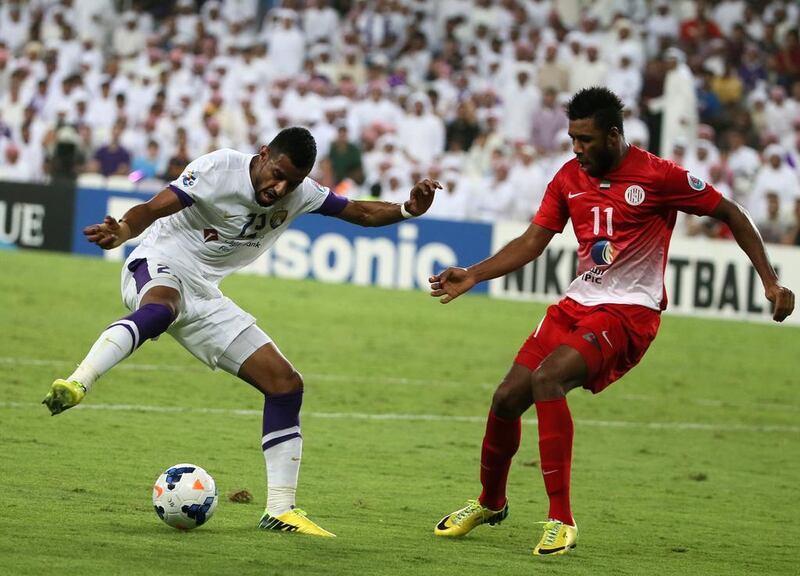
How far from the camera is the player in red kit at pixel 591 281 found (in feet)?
23.4

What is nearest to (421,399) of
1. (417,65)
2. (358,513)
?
(358,513)

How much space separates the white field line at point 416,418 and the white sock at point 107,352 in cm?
421

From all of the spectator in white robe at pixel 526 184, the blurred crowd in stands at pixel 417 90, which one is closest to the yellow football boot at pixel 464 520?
the blurred crowd in stands at pixel 417 90

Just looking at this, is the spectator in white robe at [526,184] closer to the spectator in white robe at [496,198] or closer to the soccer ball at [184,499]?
the spectator in white robe at [496,198]

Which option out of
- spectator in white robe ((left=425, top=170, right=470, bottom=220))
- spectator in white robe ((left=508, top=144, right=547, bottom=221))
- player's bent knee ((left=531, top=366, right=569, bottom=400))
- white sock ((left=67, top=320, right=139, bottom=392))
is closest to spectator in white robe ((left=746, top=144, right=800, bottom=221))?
spectator in white robe ((left=508, top=144, right=547, bottom=221))

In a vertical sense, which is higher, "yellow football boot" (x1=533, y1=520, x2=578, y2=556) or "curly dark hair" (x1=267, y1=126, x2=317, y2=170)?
"curly dark hair" (x1=267, y1=126, x2=317, y2=170)

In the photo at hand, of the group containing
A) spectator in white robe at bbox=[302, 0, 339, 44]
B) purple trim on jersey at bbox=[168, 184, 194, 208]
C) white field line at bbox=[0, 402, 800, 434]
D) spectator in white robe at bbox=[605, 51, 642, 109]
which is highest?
spectator in white robe at bbox=[302, 0, 339, 44]

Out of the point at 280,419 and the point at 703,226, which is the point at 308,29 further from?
the point at 280,419

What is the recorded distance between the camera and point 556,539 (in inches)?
275

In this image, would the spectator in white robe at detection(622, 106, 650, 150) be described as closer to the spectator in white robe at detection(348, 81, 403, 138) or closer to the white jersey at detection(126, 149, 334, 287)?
the spectator in white robe at detection(348, 81, 403, 138)

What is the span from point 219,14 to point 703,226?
12.7 meters

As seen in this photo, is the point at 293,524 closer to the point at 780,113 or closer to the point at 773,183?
the point at 773,183

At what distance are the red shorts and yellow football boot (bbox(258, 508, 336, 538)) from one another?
1316 mm

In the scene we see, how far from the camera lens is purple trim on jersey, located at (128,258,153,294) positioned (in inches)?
293
